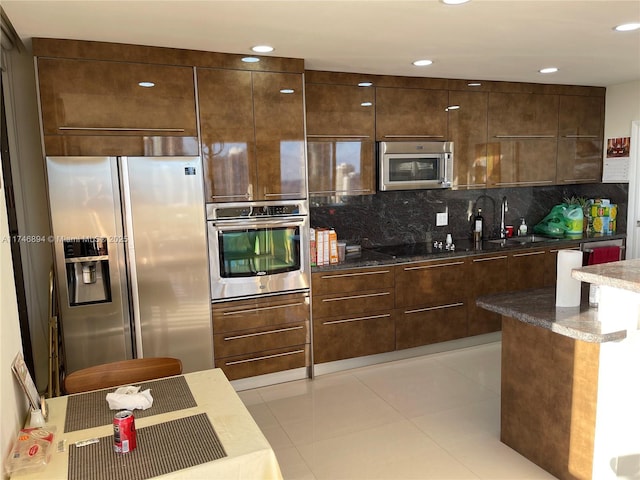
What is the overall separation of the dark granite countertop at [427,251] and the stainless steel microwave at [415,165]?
581 mm

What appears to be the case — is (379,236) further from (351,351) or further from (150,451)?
(150,451)

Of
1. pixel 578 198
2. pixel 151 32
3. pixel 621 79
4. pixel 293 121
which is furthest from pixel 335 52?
pixel 578 198

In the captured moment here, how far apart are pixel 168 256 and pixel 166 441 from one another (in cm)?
175

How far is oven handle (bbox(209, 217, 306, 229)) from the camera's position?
339 centimetres

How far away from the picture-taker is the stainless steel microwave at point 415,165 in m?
4.17

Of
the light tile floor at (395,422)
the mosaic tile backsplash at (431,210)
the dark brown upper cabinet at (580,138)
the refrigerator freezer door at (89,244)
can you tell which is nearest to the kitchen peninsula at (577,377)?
the light tile floor at (395,422)

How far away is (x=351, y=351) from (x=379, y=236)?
3.94 feet

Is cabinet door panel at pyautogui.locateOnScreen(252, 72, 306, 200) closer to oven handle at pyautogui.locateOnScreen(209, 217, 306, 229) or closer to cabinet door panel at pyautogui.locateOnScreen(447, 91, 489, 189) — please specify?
oven handle at pyautogui.locateOnScreen(209, 217, 306, 229)

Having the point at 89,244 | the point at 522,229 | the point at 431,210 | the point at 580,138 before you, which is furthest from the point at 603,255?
the point at 89,244

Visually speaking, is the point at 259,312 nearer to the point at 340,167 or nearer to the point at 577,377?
the point at 340,167

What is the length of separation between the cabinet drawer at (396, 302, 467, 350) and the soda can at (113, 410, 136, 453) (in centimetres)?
281

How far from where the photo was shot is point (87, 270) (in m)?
3.07

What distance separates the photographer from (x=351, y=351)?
13.1 feet

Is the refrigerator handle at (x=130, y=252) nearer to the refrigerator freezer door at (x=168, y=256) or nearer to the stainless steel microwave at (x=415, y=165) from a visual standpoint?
the refrigerator freezer door at (x=168, y=256)
